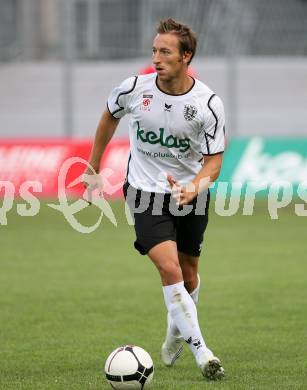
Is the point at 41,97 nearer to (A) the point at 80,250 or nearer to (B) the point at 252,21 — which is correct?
(B) the point at 252,21

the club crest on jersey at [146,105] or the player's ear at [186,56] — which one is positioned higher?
the player's ear at [186,56]

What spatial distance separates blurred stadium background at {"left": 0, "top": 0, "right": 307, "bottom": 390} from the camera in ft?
29.0

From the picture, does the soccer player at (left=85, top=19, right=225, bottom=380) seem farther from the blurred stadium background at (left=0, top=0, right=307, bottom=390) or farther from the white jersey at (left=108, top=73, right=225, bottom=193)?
the blurred stadium background at (left=0, top=0, right=307, bottom=390)

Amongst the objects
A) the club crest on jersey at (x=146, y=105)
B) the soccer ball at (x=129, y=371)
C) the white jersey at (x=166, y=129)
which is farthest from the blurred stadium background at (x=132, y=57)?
the soccer ball at (x=129, y=371)

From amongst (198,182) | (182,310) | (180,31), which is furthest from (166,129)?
(182,310)

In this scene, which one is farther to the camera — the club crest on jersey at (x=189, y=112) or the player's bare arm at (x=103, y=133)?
the player's bare arm at (x=103, y=133)

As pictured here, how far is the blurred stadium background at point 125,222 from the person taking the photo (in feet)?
29.0

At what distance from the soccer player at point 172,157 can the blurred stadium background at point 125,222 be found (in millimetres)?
727

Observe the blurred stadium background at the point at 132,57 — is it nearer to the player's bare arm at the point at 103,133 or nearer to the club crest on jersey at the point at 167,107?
the player's bare arm at the point at 103,133

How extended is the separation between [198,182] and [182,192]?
0.63 ft

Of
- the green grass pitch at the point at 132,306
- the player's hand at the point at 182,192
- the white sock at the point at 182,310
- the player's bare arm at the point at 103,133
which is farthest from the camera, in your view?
the player's bare arm at the point at 103,133

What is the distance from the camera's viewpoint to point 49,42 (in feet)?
99.3

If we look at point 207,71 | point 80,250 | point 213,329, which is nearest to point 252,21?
point 207,71

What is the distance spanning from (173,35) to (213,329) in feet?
11.1
